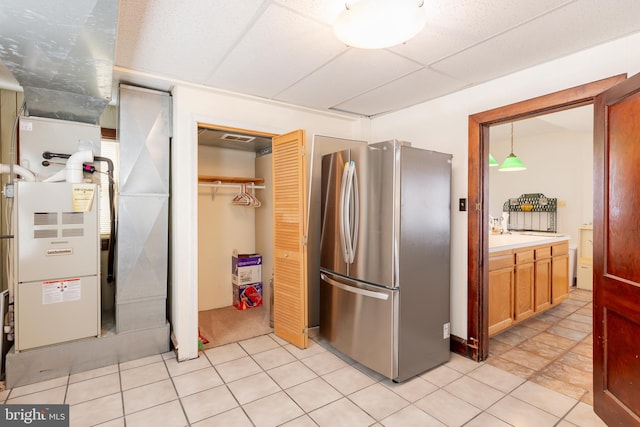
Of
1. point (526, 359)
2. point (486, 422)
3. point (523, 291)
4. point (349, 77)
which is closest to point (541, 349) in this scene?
point (526, 359)

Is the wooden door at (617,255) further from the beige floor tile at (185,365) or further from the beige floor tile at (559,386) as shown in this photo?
the beige floor tile at (185,365)

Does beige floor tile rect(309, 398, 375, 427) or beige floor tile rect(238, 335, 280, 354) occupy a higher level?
beige floor tile rect(238, 335, 280, 354)

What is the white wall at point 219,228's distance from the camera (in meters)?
4.23

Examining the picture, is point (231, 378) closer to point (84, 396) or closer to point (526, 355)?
point (84, 396)

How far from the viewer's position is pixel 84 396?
229cm

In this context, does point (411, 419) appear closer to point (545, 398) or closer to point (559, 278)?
point (545, 398)

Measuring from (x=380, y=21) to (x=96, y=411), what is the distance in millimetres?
2898

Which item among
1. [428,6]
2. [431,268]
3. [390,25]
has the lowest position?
[431,268]

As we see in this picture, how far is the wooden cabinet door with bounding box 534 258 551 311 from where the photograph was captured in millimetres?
3744

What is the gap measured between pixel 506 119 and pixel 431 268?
53.2 inches

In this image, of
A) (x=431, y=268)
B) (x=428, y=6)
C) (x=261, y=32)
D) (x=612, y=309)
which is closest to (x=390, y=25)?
(x=428, y=6)

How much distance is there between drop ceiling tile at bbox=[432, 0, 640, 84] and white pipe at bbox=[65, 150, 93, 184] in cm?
293

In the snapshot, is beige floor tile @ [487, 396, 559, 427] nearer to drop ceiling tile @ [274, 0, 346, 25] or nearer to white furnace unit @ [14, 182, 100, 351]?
drop ceiling tile @ [274, 0, 346, 25]

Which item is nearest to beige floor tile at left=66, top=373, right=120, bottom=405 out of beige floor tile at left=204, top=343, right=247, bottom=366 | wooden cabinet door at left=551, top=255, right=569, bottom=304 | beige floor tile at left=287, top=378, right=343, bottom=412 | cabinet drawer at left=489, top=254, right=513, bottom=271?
beige floor tile at left=204, top=343, right=247, bottom=366
